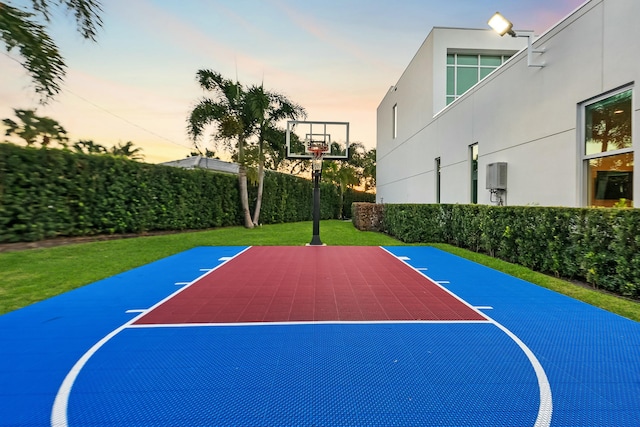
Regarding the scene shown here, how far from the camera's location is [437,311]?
4.41 meters

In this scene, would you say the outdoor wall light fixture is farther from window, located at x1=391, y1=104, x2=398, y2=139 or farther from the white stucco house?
window, located at x1=391, y1=104, x2=398, y2=139

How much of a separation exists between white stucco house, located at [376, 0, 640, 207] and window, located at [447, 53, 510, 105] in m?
0.05

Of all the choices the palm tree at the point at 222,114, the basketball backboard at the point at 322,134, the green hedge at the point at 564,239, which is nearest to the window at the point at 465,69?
the basketball backboard at the point at 322,134

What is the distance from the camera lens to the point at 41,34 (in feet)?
16.9

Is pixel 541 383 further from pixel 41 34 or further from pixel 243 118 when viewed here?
pixel 243 118

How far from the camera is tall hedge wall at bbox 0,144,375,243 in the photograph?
8.72 metres

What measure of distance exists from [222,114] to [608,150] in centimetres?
1536

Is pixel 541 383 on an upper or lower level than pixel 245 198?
lower

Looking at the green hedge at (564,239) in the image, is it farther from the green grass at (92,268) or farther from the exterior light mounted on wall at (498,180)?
the exterior light mounted on wall at (498,180)

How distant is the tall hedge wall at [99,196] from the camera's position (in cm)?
872

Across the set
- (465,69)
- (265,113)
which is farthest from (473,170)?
(265,113)

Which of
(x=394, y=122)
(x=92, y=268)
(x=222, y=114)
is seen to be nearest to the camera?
(x=92, y=268)

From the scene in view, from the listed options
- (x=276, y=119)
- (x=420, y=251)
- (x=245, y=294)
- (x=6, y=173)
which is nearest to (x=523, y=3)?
(x=420, y=251)

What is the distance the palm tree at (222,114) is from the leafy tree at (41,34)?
1128 cm
